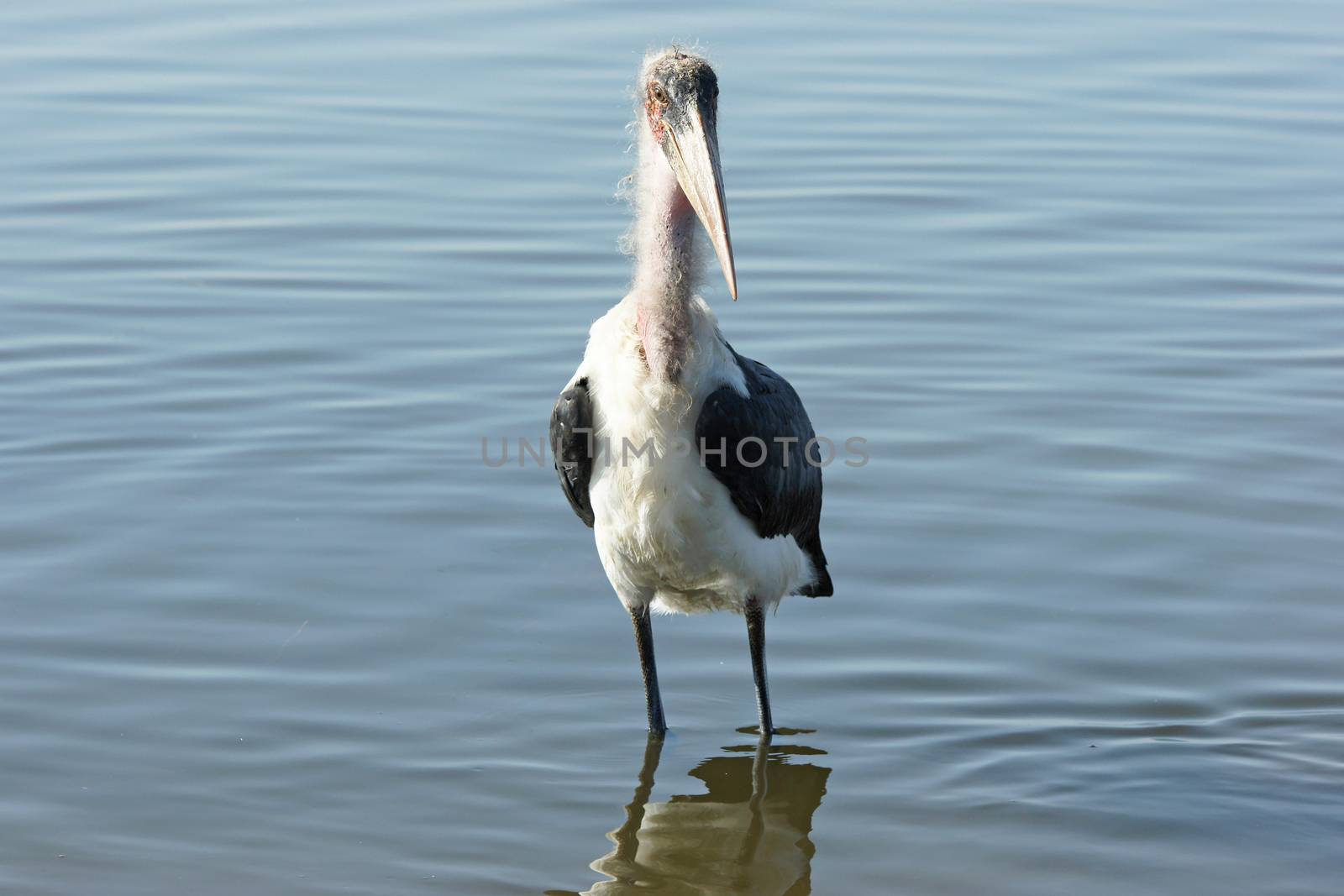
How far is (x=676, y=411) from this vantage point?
5152mm

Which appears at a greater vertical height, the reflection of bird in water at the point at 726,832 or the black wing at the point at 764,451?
the black wing at the point at 764,451

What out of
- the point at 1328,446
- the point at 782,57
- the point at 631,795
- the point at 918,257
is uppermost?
the point at 782,57

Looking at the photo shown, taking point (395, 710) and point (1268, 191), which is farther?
point (1268, 191)

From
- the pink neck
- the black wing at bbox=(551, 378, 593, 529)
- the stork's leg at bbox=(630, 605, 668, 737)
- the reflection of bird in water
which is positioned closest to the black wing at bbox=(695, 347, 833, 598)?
the pink neck

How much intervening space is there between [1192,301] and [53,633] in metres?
5.71

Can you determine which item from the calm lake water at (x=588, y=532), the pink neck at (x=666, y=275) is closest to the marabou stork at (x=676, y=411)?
the pink neck at (x=666, y=275)

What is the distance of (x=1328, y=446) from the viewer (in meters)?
7.73

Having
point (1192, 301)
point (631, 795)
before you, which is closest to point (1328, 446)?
point (1192, 301)

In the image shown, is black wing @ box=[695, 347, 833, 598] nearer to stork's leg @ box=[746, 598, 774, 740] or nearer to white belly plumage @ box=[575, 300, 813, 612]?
white belly plumage @ box=[575, 300, 813, 612]

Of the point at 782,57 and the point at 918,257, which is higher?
the point at 782,57

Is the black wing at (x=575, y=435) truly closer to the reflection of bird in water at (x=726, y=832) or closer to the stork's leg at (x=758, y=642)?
the stork's leg at (x=758, y=642)

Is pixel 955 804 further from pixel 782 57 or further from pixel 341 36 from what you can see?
pixel 341 36

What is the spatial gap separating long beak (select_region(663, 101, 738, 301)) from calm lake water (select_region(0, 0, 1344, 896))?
1.66m

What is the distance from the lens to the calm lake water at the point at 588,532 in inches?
208
